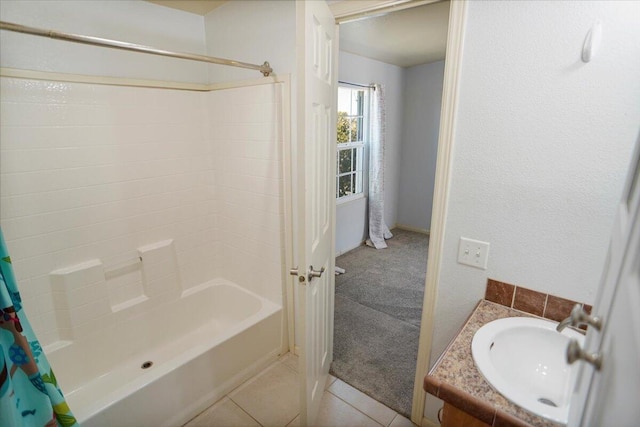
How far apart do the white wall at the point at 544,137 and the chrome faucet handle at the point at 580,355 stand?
79 centimetres

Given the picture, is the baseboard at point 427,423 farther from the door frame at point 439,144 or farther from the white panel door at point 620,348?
the white panel door at point 620,348

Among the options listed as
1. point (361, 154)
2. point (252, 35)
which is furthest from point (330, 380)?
point (361, 154)

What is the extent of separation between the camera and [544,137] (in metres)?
1.18

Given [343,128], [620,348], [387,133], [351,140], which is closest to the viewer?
[620,348]

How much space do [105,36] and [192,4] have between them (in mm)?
553

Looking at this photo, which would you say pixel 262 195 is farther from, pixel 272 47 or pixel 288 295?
pixel 272 47

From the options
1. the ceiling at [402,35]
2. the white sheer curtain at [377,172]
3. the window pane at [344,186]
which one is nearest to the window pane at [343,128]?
the white sheer curtain at [377,172]

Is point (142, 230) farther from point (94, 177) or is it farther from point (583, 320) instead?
point (583, 320)

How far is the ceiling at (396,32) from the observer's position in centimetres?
214

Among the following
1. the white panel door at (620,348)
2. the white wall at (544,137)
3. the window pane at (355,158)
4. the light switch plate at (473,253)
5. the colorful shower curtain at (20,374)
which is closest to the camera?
the white panel door at (620,348)

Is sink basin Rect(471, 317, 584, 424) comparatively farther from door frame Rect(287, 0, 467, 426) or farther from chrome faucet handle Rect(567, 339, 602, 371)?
chrome faucet handle Rect(567, 339, 602, 371)

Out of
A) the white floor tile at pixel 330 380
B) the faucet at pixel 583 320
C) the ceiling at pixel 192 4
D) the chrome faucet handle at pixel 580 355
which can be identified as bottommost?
the white floor tile at pixel 330 380

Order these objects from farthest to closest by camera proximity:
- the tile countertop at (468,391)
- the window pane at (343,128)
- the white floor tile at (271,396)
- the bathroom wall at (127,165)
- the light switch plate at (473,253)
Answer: the window pane at (343,128) < the white floor tile at (271,396) < the bathroom wall at (127,165) < the light switch plate at (473,253) < the tile countertop at (468,391)

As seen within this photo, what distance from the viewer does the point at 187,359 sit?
5.58 feet
